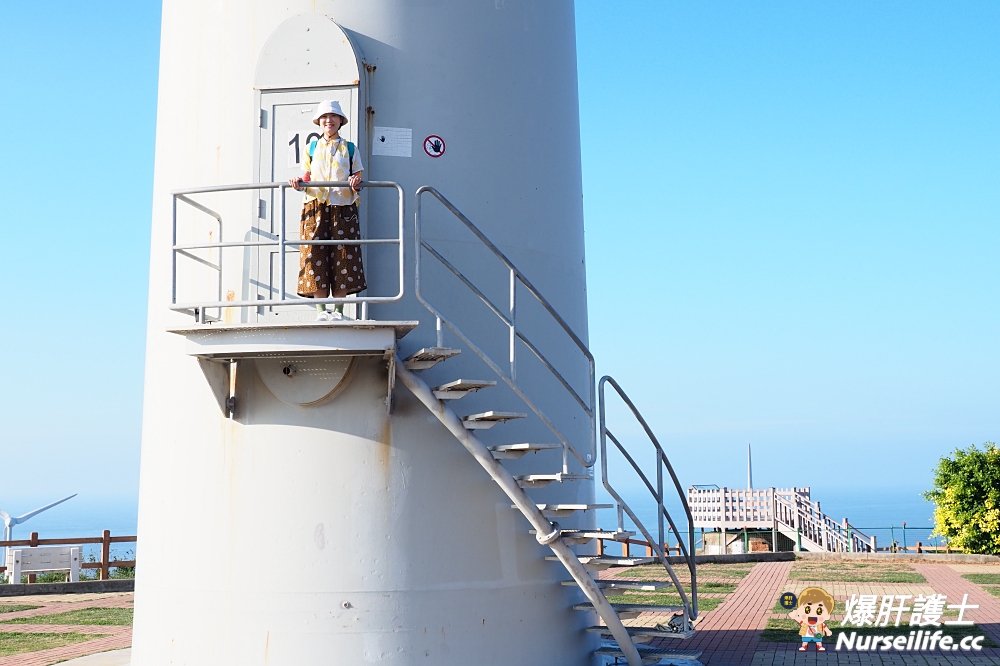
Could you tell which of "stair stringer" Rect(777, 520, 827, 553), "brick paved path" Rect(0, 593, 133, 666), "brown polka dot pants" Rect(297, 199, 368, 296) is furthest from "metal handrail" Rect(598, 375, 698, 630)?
"stair stringer" Rect(777, 520, 827, 553)

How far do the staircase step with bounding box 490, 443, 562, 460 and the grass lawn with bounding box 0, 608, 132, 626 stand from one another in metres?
10.4

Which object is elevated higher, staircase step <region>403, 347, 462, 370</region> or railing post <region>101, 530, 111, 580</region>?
staircase step <region>403, 347, 462, 370</region>

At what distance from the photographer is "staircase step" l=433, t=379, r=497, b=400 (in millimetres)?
8047

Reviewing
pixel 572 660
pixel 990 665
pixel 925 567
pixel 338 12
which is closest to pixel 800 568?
pixel 925 567

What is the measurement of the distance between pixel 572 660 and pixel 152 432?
4511 mm

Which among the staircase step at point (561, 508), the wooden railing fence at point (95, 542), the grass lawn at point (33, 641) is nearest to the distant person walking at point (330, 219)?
the staircase step at point (561, 508)

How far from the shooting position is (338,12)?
9.04 meters

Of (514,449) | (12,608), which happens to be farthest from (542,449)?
(12,608)

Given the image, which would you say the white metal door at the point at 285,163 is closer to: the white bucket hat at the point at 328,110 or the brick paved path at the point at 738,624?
the white bucket hat at the point at 328,110

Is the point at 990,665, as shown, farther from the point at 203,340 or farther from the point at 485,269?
the point at 203,340

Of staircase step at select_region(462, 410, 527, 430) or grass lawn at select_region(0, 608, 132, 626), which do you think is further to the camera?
grass lawn at select_region(0, 608, 132, 626)

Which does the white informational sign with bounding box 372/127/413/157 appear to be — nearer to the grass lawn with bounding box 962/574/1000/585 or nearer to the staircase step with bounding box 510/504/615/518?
the staircase step with bounding box 510/504/615/518

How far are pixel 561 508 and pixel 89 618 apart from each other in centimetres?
1191

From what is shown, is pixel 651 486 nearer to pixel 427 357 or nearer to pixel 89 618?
pixel 427 357
